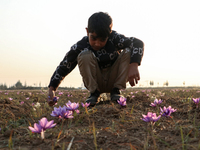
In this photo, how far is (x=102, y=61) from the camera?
3.53m

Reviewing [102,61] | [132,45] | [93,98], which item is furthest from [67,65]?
[132,45]

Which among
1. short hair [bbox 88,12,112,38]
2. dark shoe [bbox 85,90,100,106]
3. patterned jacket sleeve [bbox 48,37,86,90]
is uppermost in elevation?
short hair [bbox 88,12,112,38]

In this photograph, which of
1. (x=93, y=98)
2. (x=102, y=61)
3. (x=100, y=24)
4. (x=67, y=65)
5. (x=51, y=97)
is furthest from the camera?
(x=102, y=61)

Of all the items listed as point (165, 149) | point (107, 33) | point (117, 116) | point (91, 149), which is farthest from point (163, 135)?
point (107, 33)

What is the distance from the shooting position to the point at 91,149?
132cm

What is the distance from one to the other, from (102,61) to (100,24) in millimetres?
830

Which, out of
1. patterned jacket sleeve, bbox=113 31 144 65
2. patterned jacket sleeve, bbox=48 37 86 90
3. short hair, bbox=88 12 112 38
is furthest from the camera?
patterned jacket sleeve, bbox=48 37 86 90

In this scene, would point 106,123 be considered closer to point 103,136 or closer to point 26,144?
point 103,136

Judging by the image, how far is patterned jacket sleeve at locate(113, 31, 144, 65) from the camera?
303cm

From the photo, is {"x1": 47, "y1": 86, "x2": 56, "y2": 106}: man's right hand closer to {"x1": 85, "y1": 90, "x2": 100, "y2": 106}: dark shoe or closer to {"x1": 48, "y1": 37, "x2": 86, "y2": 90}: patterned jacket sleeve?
{"x1": 48, "y1": 37, "x2": 86, "y2": 90}: patterned jacket sleeve

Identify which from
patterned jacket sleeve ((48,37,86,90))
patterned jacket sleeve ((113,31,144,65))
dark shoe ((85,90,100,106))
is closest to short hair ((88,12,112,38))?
patterned jacket sleeve ((113,31,144,65))

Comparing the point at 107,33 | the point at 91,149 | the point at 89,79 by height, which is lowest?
the point at 91,149

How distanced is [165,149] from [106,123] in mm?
850

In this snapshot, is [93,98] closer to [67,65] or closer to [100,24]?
[67,65]
